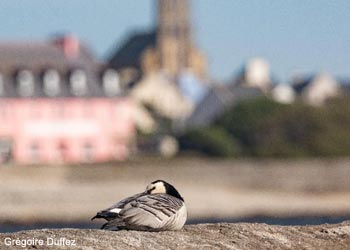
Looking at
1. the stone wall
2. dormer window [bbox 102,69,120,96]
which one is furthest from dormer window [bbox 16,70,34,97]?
the stone wall

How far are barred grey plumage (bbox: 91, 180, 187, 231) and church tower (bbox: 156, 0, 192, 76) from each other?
165274mm

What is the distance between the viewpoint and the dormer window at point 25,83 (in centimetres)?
9312

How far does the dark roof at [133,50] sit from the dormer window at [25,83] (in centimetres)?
8819

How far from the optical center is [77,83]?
9350 centimetres

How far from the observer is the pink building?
9188 centimetres

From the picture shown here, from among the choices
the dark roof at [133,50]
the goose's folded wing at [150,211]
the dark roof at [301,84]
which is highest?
the dark roof at [133,50]

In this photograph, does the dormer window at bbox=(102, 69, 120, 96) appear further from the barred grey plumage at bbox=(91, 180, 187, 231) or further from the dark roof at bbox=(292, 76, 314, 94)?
the barred grey plumage at bbox=(91, 180, 187, 231)

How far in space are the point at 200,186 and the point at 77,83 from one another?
87.2 ft

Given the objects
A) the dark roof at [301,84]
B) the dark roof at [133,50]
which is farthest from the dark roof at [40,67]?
the dark roof at [133,50]

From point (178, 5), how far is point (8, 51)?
99.6 meters

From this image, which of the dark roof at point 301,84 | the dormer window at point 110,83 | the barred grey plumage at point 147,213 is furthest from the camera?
the dark roof at point 301,84

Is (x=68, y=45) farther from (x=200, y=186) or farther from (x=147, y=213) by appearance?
(x=147, y=213)

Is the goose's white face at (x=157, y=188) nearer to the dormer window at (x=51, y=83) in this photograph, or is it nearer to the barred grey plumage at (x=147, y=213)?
the barred grey plumage at (x=147, y=213)

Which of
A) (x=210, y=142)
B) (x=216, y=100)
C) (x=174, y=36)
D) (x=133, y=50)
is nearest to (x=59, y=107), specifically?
(x=210, y=142)
